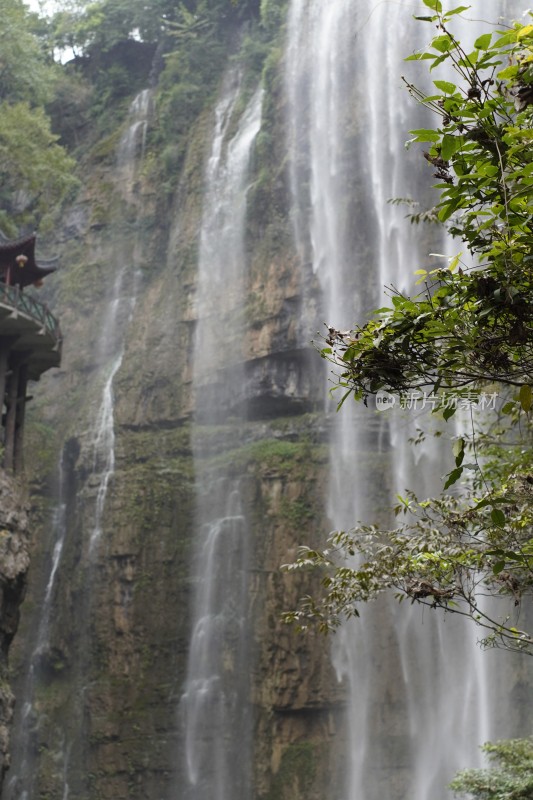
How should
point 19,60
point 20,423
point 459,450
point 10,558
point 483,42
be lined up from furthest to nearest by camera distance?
point 19,60 → point 20,423 → point 10,558 → point 459,450 → point 483,42

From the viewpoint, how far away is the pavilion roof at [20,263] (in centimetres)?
1775

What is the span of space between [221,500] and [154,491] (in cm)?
179

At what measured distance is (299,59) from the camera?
26094mm

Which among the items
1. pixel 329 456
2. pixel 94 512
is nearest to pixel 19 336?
pixel 94 512

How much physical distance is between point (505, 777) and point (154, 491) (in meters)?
13.8

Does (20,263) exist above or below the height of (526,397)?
above

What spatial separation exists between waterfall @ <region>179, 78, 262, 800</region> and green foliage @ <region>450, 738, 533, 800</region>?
926cm

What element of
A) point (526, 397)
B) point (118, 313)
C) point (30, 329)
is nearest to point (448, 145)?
point (526, 397)

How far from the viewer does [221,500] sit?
21.8 metres

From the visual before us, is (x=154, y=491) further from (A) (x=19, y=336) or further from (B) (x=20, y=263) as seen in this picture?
(B) (x=20, y=263)

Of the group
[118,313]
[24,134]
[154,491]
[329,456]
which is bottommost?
[154,491]

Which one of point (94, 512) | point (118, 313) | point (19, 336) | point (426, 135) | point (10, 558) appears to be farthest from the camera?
point (118, 313)

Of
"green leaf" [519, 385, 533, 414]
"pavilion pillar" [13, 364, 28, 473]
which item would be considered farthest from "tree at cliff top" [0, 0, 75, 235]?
"green leaf" [519, 385, 533, 414]

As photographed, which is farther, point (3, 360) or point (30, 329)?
point (30, 329)
